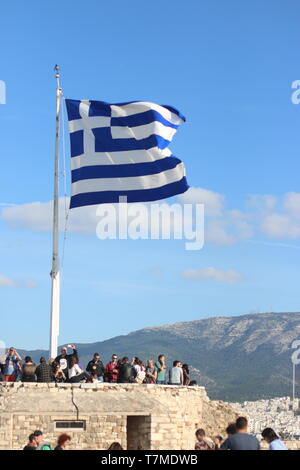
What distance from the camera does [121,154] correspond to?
3722cm

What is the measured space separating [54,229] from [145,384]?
6.69 m

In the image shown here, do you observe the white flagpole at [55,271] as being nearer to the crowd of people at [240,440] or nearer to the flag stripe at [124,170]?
the flag stripe at [124,170]

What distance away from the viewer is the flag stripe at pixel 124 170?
3688cm

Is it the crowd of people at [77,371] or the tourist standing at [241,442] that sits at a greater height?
the crowd of people at [77,371]

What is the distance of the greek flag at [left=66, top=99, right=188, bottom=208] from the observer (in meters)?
36.8

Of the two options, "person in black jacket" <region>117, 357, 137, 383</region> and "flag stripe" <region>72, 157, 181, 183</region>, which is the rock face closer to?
"person in black jacket" <region>117, 357, 137, 383</region>

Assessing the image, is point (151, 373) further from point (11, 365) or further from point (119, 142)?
point (119, 142)

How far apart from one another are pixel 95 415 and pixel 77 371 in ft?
6.35

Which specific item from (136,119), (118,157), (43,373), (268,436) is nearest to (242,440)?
(268,436)

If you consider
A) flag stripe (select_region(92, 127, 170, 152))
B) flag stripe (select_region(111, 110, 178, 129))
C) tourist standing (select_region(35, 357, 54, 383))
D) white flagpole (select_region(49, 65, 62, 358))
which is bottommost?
tourist standing (select_region(35, 357, 54, 383))

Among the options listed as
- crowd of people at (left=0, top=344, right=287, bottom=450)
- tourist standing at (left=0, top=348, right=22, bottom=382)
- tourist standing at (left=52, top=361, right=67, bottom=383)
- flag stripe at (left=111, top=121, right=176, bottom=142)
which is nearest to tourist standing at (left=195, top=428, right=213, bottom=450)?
crowd of people at (left=0, top=344, right=287, bottom=450)

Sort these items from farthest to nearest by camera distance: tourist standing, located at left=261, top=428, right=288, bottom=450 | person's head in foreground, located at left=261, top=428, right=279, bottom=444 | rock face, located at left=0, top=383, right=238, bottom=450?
1. rock face, located at left=0, top=383, right=238, bottom=450
2. person's head in foreground, located at left=261, top=428, right=279, bottom=444
3. tourist standing, located at left=261, top=428, right=288, bottom=450

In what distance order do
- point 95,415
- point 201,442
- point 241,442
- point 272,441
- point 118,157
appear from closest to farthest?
point 241,442 → point 272,441 → point 201,442 → point 95,415 → point 118,157

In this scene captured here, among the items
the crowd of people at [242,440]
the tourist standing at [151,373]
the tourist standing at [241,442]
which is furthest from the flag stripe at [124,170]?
the tourist standing at [241,442]
